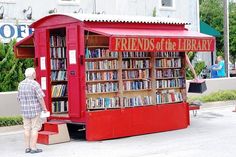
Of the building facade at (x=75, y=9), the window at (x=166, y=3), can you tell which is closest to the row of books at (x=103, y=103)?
the building facade at (x=75, y=9)

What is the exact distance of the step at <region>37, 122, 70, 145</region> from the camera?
13312 millimetres

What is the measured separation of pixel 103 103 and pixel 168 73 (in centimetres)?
238

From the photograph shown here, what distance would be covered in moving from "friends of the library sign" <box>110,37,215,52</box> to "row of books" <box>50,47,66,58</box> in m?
2.45

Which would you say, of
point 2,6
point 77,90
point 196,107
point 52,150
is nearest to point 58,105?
point 77,90

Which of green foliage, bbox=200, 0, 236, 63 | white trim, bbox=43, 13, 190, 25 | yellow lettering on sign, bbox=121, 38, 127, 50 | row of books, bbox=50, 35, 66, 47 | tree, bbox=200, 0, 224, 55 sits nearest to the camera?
yellow lettering on sign, bbox=121, 38, 127, 50

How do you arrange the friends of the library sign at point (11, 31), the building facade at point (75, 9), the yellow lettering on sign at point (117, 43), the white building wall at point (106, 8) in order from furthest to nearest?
the white building wall at point (106, 8)
the building facade at point (75, 9)
the friends of the library sign at point (11, 31)
the yellow lettering on sign at point (117, 43)

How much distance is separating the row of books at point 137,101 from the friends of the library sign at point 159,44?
149cm

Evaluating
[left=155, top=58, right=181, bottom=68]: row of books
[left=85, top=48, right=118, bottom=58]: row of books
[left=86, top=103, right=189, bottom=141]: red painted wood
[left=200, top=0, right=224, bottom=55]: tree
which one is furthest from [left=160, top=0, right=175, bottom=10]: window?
[left=85, top=48, right=118, bottom=58]: row of books

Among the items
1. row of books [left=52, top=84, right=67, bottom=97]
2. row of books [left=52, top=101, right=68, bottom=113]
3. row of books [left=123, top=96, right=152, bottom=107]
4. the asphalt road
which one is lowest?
the asphalt road

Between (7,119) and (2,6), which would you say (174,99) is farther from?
(2,6)

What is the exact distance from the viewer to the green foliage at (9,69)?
1883 centimetres

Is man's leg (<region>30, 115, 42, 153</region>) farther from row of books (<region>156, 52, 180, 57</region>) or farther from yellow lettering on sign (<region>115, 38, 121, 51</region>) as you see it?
A: row of books (<region>156, 52, 180, 57</region>)

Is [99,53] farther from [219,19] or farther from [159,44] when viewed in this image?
[219,19]

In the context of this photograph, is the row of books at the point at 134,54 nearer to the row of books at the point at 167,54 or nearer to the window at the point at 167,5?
the row of books at the point at 167,54
